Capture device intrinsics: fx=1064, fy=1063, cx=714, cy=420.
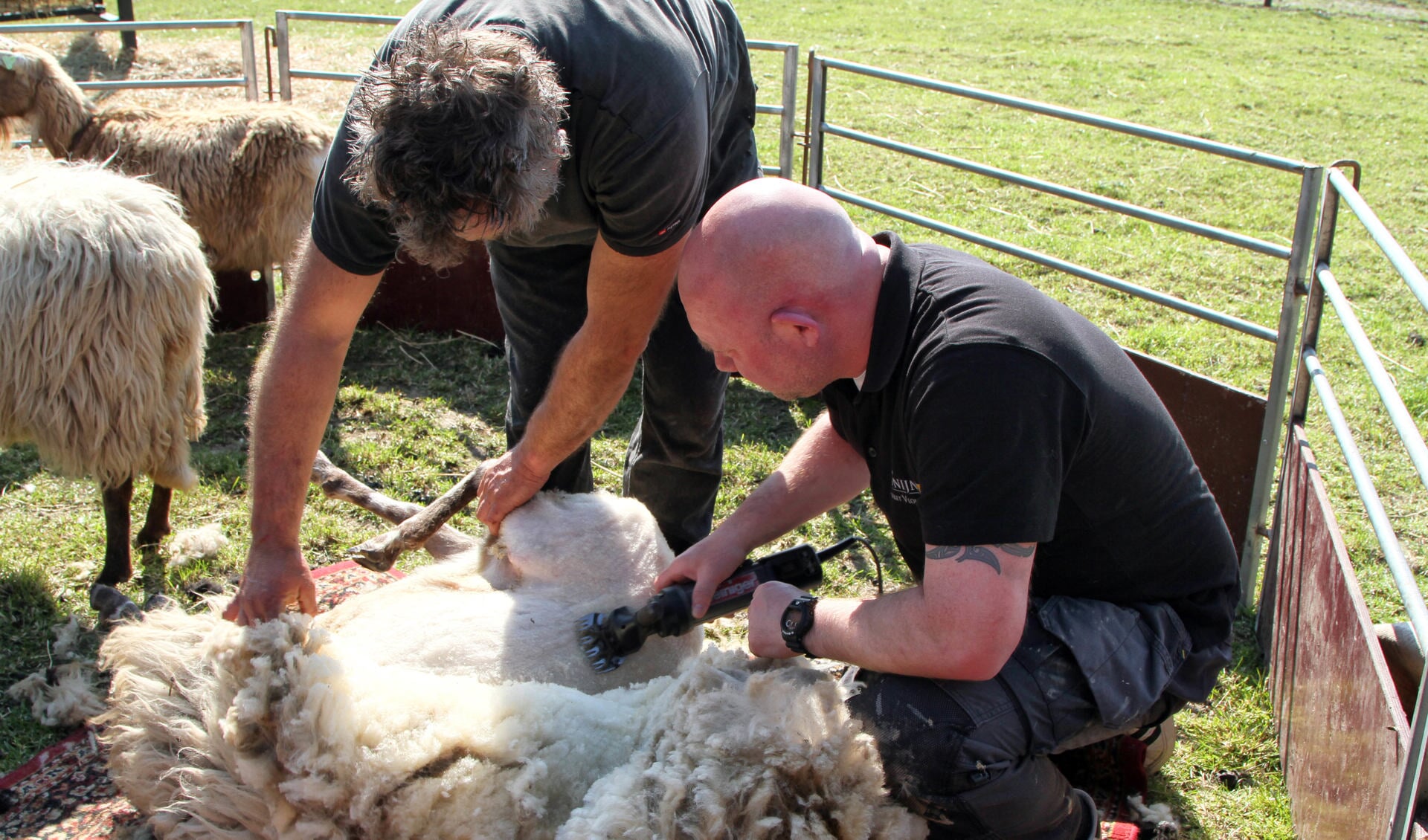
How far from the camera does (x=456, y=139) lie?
1972 millimetres

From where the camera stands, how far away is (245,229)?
5148 mm

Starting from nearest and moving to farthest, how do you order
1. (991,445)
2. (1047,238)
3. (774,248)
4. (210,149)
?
(991,445), (774,248), (210,149), (1047,238)

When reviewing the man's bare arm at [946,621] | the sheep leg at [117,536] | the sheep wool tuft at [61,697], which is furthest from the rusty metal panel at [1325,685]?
the sheep leg at [117,536]

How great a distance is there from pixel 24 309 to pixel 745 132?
216 cm

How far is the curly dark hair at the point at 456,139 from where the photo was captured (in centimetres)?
197

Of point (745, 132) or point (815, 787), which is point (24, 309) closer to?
point (745, 132)

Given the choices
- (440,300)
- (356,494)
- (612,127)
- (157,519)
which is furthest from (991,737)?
(440,300)

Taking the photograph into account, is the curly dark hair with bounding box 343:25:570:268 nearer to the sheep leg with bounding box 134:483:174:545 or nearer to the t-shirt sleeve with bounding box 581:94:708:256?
the t-shirt sleeve with bounding box 581:94:708:256

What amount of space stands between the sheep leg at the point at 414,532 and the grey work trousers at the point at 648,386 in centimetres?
24

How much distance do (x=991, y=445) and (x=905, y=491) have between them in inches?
15.0

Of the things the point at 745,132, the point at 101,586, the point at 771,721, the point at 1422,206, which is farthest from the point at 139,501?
the point at 1422,206

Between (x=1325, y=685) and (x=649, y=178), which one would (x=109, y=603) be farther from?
(x=1325, y=685)

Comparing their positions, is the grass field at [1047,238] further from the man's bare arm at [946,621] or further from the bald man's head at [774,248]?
the bald man's head at [774,248]

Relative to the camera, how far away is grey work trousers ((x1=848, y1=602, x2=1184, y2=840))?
6.27 feet
